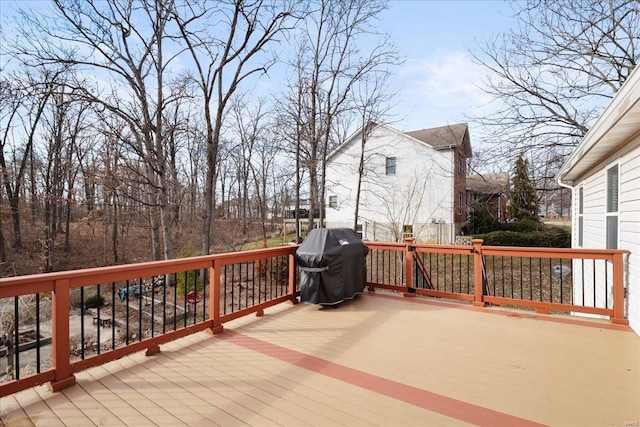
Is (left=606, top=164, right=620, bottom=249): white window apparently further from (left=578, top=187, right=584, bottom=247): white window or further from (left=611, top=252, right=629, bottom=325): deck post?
(left=578, top=187, right=584, bottom=247): white window

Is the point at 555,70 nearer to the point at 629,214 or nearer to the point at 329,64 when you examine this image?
the point at 329,64

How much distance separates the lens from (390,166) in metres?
18.0

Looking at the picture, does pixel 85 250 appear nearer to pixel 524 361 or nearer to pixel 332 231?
pixel 332 231

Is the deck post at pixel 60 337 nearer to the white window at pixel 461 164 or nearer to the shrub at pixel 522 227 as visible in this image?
the white window at pixel 461 164

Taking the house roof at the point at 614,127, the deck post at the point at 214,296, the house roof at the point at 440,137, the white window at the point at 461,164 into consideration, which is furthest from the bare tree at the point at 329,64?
the deck post at the point at 214,296

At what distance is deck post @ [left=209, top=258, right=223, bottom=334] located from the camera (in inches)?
145

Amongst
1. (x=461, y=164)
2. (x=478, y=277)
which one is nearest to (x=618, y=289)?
(x=478, y=277)

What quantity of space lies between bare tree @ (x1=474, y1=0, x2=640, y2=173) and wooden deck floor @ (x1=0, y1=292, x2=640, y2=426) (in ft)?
30.0

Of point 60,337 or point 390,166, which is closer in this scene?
point 60,337

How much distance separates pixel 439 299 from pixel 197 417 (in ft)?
13.8

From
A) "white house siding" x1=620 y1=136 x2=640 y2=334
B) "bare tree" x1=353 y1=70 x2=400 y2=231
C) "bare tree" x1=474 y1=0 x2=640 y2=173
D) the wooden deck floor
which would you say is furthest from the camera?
"bare tree" x1=353 y1=70 x2=400 y2=231

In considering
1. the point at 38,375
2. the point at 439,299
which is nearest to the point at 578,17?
the point at 439,299

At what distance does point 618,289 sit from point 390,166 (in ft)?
47.8

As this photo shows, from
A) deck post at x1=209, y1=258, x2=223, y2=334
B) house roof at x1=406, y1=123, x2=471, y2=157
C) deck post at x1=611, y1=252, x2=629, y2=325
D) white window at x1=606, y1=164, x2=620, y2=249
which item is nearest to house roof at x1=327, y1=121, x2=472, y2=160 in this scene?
house roof at x1=406, y1=123, x2=471, y2=157
